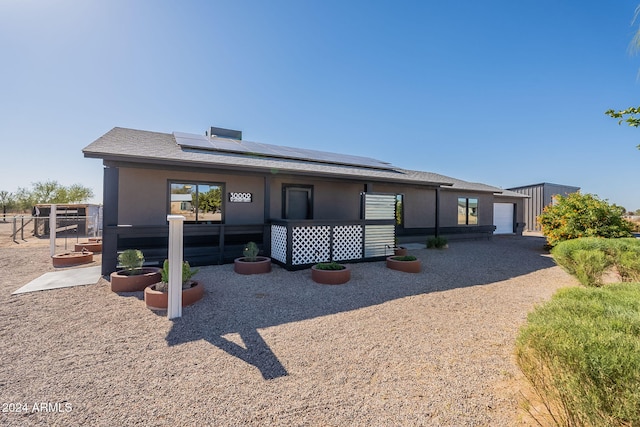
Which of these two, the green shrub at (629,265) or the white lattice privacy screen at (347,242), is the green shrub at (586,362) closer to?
the green shrub at (629,265)

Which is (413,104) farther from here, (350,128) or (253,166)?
(253,166)

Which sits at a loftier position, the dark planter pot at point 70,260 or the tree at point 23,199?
the tree at point 23,199

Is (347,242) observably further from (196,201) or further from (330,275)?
(196,201)

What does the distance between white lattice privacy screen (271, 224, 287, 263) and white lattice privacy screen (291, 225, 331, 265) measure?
0.31 m

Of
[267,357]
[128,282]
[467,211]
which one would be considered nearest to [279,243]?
[128,282]

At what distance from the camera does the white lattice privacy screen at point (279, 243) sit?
22.6 feet

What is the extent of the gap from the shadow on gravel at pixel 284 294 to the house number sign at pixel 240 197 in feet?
7.47

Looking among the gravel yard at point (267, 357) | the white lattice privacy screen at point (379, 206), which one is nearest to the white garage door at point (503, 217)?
the white lattice privacy screen at point (379, 206)

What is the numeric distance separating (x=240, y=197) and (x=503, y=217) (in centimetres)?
1687

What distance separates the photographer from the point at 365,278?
615 cm

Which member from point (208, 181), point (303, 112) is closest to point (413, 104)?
point (303, 112)

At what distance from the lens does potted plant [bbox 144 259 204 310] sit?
4137 mm

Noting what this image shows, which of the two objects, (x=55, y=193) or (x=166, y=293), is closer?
(x=166, y=293)

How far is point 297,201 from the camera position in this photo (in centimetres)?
952
